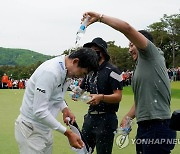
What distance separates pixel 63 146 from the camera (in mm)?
7602

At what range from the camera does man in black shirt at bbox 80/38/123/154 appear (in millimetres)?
4977

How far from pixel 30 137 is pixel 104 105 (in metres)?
1.53

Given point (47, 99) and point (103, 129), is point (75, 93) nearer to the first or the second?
point (103, 129)

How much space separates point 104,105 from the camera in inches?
198

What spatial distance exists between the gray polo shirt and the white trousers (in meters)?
0.92

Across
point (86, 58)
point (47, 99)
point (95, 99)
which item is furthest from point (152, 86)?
point (95, 99)

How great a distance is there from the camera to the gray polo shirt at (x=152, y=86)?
146 inches

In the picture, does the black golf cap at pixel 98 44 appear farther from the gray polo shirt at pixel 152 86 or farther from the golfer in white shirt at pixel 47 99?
the golfer in white shirt at pixel 47 99

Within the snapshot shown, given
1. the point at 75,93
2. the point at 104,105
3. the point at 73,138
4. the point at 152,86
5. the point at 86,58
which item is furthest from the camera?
the point at 104,105

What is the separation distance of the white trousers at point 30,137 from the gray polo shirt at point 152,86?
Answer: 919 mm

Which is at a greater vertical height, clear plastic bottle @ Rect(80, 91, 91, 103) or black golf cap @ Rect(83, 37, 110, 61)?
black golf cap @ Rect(83, 37, 110, 61)

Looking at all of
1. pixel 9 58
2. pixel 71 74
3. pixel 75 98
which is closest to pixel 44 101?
pixel 71 74

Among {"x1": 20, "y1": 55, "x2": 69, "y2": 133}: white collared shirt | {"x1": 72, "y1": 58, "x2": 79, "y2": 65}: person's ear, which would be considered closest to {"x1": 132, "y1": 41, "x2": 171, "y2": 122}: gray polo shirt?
{"x1": 72, "y1": 58, "x2": 79, "y2": 65}: person's ear

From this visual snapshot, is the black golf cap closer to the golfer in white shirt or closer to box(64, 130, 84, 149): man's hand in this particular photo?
A: the golfer in white shirt
